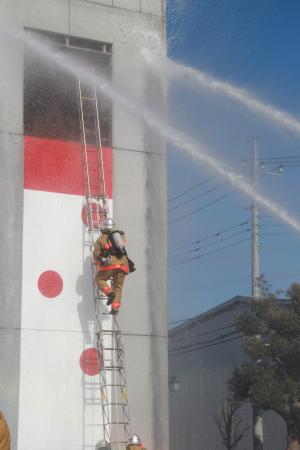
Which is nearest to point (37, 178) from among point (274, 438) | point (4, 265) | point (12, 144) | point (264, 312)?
point (12, 144)

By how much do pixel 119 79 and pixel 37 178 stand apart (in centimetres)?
237

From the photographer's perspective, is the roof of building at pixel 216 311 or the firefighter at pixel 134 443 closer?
the firefighter at pixel 134 443

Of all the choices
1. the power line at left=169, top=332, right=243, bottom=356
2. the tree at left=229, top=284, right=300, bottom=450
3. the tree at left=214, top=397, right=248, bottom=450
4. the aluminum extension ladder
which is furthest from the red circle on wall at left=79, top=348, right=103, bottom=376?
the power line at left=169, top=332, right=243, bottom=356

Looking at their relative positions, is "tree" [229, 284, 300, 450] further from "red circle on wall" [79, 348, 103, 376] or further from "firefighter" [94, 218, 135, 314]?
"firefighter" [94, 218, 135, 314]

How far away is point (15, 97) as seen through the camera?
14.4m

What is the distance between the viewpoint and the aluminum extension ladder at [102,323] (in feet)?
45.7

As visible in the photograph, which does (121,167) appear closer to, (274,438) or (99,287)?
(99,287)

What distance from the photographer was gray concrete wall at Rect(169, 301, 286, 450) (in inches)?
1374

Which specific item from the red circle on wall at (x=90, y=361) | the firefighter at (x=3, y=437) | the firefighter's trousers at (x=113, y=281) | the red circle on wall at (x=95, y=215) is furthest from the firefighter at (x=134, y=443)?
the firefighter at (x=3, y=437)

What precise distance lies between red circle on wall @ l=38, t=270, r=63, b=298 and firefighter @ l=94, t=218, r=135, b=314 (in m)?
0.74

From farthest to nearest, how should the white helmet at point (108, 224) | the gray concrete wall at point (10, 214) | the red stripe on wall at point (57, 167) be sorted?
the red stripe on wall at point (57, 167), the white helmet at point (108, 224), the gray concrete wall at point (10, 214)

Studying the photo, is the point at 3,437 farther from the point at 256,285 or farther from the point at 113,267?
the point at 256,285

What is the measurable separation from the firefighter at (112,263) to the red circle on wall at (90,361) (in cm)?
97

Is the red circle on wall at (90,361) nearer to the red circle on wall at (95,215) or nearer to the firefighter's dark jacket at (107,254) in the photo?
the firefighter's dark jacket at (107,254)
